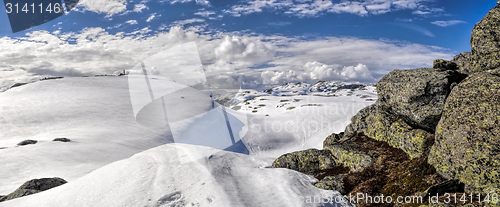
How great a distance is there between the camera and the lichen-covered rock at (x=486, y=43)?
36.3ft

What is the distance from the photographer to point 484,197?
7.79 metres

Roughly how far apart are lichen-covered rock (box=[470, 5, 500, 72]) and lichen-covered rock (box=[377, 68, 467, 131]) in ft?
3.98

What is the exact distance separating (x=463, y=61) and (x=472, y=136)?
854cm

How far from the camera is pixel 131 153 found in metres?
26.2

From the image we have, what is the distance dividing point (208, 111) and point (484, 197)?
45.6 meters

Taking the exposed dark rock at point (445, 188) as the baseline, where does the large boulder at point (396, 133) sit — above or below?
above

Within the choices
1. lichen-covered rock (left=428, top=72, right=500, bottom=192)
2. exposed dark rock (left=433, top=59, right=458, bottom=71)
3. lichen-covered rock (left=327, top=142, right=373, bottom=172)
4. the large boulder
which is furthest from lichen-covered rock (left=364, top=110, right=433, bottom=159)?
exposed dark rock (left=433, top=59, right=458, bottom=71)

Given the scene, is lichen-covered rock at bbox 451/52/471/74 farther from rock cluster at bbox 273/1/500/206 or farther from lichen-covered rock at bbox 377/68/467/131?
lichen-covered rock at bbox 377/68/467/131

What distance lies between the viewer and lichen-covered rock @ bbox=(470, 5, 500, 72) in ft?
36.3

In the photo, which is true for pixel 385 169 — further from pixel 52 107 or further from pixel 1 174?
pixel 52 107

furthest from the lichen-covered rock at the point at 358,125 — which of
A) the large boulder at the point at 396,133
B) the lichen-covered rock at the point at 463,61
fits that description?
the lichen-covered rock at the point at 463,61

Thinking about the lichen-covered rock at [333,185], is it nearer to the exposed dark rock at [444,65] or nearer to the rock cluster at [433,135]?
the rock cluster at [433,135]

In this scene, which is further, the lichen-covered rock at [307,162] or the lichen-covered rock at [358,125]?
the lichen-covered rock at [358,125]

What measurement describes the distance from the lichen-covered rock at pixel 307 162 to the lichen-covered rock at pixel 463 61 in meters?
9.90
